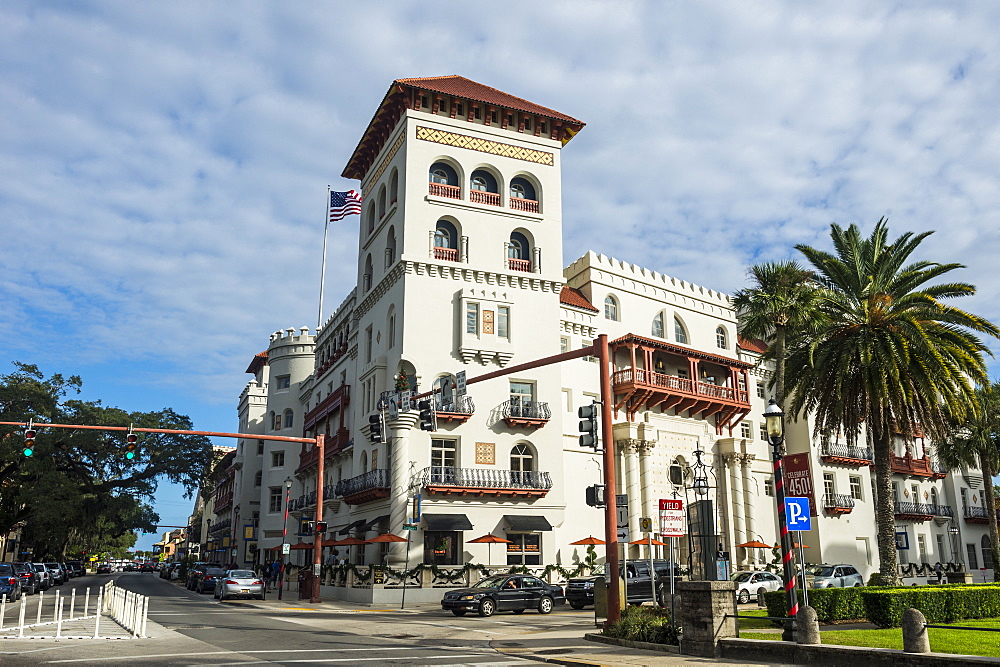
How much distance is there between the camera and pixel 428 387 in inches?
1570

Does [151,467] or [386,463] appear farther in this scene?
[151,467]

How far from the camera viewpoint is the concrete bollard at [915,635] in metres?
12.8

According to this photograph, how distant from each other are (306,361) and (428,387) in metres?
33.7

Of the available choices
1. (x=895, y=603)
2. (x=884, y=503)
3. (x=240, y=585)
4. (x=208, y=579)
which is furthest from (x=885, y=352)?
(x=208, y=579)

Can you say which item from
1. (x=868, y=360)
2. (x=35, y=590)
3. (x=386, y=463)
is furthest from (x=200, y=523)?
(x=868, y=360)

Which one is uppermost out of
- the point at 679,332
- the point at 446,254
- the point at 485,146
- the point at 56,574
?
the point at 485,146

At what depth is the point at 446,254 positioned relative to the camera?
42.7m

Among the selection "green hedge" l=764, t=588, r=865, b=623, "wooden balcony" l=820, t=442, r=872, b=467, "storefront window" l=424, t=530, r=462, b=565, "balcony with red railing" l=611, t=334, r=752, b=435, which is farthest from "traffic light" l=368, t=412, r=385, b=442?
"wooden balcony" l=820, t=442, r=872, b=467

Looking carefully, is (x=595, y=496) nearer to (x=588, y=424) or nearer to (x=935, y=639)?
(x=588, y=424)

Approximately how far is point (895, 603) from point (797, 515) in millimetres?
6654

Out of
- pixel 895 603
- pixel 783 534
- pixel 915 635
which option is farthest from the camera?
pixel 895 603

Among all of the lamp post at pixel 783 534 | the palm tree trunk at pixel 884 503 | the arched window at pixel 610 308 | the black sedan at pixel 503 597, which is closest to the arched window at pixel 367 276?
the arched window at pixel 610 308

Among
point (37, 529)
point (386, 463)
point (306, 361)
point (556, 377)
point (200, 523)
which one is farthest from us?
point (200, 523)

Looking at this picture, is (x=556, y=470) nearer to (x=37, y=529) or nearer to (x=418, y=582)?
(x=418, y=582)
